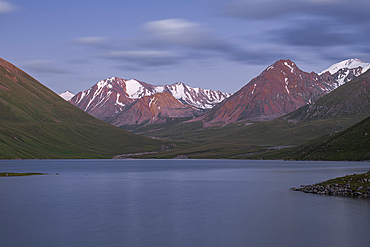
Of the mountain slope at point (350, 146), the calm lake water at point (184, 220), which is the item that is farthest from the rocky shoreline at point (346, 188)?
the mountain slope at point (350, 146)

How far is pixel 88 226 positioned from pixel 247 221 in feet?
60.3

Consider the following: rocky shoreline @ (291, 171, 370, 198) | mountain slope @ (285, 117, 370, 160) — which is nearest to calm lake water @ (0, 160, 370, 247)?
rocky shoreline @ (291, 171, 370, 198)

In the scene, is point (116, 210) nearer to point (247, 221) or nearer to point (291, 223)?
point (247, 221)

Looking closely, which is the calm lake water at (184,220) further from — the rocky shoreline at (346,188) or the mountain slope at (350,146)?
the mountain slope at (350,146)

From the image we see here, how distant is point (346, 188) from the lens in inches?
2391

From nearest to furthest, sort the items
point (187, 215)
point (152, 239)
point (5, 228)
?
1. point (152, 239)
2. point (5, 228)
3. point (187, 215)

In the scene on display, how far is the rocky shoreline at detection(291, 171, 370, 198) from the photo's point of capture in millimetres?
58188

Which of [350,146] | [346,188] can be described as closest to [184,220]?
[346,188]

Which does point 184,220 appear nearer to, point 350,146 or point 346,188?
point 346,188

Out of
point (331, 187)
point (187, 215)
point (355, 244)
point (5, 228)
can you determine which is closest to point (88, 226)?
point (5, 228)

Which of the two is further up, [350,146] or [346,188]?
[350,146]

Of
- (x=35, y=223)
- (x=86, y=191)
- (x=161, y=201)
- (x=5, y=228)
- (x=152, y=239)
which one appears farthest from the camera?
(x=86, y=191)

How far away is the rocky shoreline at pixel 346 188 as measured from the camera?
5819cm

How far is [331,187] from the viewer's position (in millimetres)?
63125
